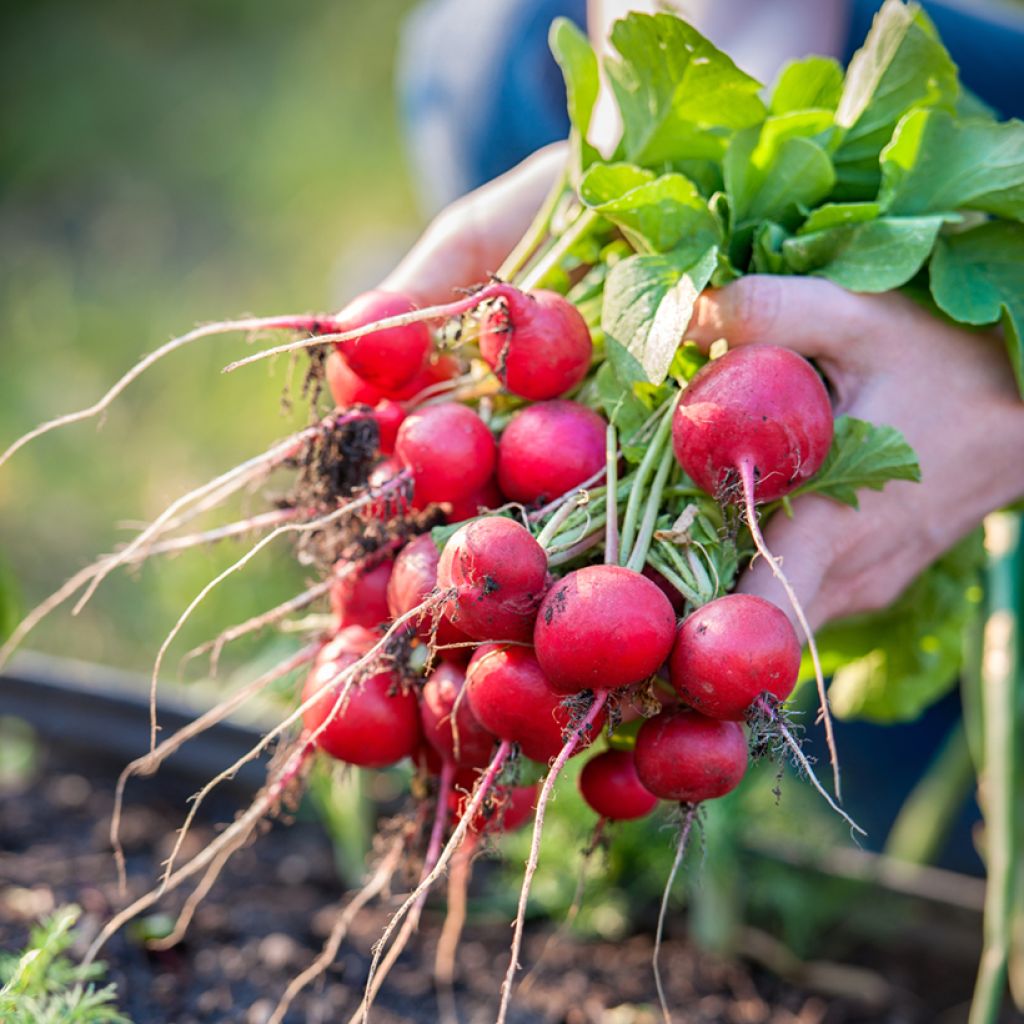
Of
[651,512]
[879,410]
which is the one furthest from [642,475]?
[879,410]

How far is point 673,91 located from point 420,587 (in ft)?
1.85

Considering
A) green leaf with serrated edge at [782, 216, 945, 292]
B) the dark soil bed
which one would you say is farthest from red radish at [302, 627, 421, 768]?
green leaf with serrated edge at [782, 216, 945, 292]

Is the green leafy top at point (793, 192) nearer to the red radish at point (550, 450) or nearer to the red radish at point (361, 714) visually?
the red radish at point (550, 450)

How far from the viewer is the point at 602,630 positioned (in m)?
0.84

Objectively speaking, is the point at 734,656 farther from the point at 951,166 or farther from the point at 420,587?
the point at 951,166

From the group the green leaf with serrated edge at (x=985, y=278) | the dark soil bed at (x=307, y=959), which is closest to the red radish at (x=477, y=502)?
the green leaf with serrated edge at (x=985, y=278)

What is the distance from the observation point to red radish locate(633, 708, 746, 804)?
912mm

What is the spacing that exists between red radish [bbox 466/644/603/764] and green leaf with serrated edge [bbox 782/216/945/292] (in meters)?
0.47

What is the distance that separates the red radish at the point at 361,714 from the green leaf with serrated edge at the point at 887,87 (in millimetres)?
697

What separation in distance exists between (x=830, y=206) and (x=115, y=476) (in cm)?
252

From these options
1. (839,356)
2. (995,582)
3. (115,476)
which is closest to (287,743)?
(839,356)

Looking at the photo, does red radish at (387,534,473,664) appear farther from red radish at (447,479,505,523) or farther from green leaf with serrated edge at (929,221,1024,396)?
green leaf with serrated edge at (929,221,1024,396)

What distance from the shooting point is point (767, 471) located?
948 millimetres

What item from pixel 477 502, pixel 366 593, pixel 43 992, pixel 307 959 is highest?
pixel 477 502
